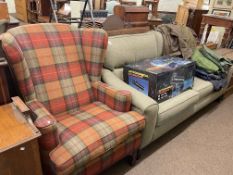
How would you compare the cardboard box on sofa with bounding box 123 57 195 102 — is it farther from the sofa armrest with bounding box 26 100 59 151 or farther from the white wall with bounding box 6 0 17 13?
the white wall with bounding box 6 0 17 13

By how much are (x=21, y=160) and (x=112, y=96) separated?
0.82 metres

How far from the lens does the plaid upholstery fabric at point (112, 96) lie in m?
1.57

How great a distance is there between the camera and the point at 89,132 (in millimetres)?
1309

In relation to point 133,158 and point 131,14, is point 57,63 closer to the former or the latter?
point 133,158

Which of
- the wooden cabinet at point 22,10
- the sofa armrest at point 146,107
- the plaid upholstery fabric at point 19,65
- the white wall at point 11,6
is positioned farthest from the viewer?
the white wall at point 11,6

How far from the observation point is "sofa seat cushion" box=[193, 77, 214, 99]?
7.11 feet

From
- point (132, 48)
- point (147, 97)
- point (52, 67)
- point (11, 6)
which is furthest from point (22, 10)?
point (147, 97)

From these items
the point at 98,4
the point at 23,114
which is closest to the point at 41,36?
the point at 23,114

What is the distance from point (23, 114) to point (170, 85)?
126 cm

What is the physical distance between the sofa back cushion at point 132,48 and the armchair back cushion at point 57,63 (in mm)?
265

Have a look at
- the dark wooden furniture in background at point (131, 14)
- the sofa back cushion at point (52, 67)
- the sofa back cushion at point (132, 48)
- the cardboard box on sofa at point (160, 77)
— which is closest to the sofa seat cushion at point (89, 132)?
the sofa back cushion at point (52, 67)

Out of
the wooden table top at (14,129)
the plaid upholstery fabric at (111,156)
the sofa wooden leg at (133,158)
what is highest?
the wooden table top at (14,129)

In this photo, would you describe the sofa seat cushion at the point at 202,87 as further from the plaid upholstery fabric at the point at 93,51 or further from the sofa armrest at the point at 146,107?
the plaid upholstery fabric at the point at 93,51

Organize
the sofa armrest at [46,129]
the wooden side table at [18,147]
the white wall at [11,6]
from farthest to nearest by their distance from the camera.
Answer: the white wall at [11,6] < the sofa armrest at [46,129] < the wooden side table at [18,147]
